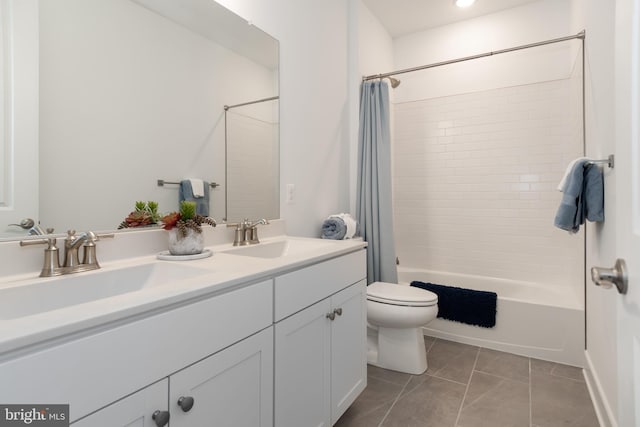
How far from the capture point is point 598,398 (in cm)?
170

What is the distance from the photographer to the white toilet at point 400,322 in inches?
78.7

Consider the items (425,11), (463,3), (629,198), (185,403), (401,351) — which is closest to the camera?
(629,198)

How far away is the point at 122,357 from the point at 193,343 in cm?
17

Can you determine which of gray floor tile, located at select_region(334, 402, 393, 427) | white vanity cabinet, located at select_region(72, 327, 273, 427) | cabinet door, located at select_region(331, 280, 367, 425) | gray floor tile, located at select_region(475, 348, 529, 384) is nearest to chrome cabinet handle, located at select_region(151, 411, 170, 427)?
white vanity cabinet, located at select_region(72, 327, 273, 427)

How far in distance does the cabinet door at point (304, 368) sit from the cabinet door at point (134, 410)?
411 mm

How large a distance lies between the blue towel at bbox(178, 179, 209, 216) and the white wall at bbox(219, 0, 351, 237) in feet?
1.77

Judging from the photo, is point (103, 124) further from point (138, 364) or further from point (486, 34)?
point (486, 34)

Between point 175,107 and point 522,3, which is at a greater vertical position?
point 522,3

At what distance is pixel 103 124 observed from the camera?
1114 mm

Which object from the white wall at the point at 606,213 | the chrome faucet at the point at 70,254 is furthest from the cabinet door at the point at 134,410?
the white wall at the point at 606,213

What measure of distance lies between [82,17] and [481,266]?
10.5ft

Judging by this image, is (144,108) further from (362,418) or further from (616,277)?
(362,418)

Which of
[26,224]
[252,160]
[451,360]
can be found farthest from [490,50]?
[26,224]

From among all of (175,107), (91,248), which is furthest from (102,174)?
(175,107)
